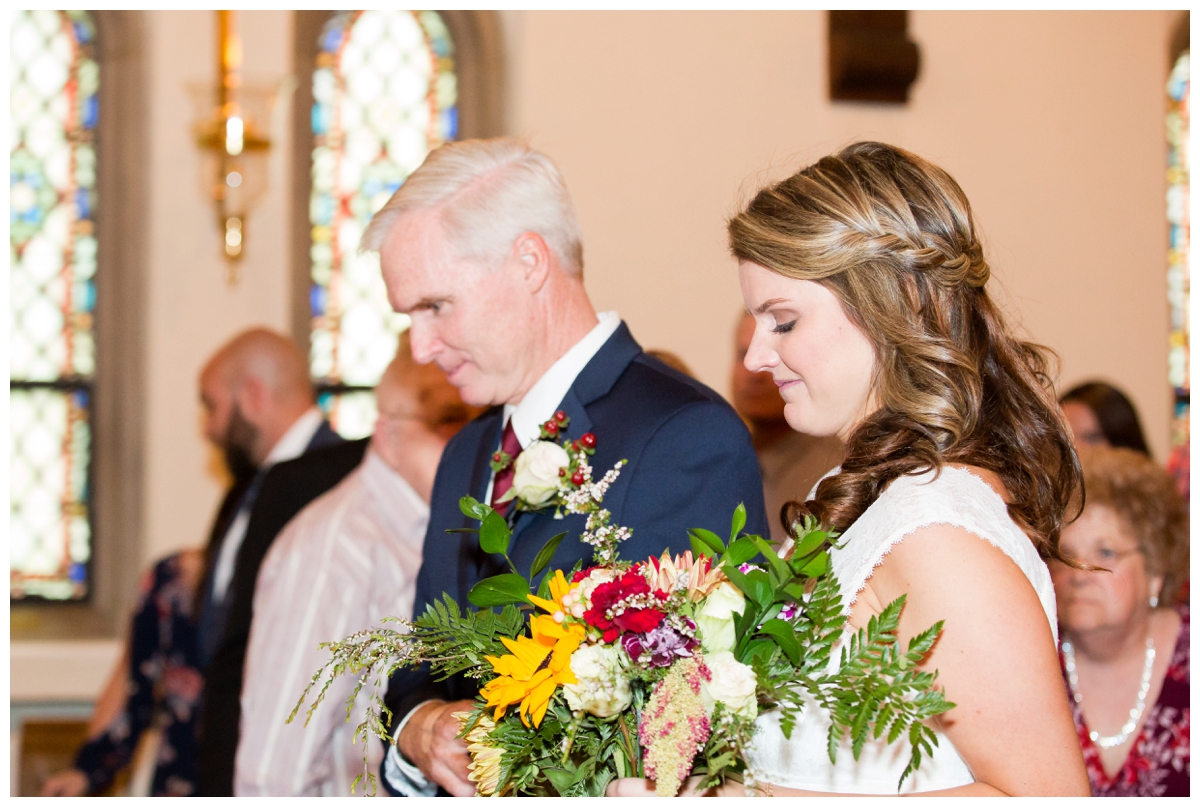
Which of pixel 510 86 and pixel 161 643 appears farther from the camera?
pixel 510 86

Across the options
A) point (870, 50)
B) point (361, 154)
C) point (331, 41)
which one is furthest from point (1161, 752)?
point (331, 41)

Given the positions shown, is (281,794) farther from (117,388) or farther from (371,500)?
(117,388)

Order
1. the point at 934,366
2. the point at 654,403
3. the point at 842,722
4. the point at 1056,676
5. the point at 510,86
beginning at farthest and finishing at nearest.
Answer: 1. the point at 510,86
2. the point at 654,403
3. the point at 934,366
4. the point at 1056,676
5. the point at 842,722

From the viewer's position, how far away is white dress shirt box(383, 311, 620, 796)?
2301mm

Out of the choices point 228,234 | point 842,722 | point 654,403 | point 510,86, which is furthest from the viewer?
point 510,86

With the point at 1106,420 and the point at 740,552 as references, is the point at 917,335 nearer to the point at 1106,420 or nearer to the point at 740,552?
the point at 740,552

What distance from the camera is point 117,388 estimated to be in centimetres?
592

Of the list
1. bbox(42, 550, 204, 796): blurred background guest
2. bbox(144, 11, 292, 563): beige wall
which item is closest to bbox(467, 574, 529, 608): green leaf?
bbox(42, 550, 204, 796): blurred background guest

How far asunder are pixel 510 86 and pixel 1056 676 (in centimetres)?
502

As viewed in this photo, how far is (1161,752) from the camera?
2926mm

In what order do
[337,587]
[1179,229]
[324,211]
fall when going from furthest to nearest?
1. [1179,229]
2. [324,211]
3. [337,587]

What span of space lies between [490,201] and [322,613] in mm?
1157

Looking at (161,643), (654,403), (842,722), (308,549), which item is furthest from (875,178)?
(161,643)

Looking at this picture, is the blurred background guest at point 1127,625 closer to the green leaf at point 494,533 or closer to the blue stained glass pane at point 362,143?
the green leaf at point 494,533
